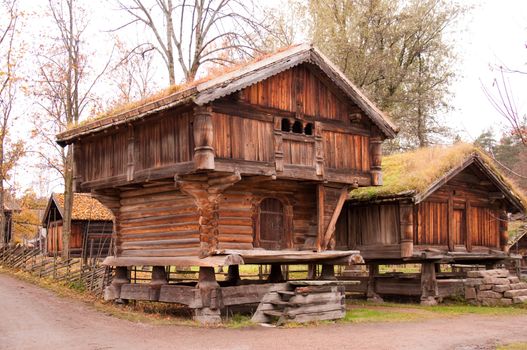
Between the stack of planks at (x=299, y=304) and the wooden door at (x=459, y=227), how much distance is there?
8284mm

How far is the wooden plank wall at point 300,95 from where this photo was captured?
17.5 metres

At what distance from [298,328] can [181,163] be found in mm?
5055

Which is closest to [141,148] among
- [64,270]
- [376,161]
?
[376,161]

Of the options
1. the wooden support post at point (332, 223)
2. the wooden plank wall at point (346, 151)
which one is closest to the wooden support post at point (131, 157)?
the wooden plank wall at point (346, 151)

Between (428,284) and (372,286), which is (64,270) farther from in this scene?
(428,284)

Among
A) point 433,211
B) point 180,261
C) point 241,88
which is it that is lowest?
point 180,261

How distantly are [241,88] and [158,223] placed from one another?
520 cm

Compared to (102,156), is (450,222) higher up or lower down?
lower down

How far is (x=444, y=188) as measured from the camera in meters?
23.8

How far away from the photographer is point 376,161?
19.9 m

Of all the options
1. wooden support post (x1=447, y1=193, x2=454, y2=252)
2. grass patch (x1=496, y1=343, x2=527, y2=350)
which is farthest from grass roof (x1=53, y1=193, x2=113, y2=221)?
grass patch (x1=496, y1=343, x2=527, y2=350)

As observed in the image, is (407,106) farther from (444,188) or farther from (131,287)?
(131,287)

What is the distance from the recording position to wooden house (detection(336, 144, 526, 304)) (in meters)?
22.2

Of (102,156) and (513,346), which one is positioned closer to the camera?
(513,346)
